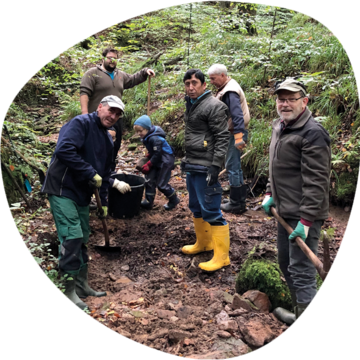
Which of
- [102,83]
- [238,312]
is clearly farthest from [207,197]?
[102,83]

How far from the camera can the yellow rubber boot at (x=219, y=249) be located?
12.9 ft

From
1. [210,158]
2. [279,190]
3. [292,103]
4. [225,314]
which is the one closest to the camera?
[292,103]

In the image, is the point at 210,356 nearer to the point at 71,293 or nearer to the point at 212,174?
the point at 71,293

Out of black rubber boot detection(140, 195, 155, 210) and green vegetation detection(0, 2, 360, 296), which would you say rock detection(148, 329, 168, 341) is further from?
black rubber boot detection(140, 195, 155, 210)

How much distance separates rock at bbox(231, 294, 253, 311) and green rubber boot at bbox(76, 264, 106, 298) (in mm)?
1390

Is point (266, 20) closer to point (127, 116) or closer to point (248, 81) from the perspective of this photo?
point (248, 81)

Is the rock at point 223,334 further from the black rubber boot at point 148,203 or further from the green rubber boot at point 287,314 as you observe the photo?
the black rubber boot at point 148,203

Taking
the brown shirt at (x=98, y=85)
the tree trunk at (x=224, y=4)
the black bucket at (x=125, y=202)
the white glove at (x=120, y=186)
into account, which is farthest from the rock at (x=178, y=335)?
the tree trunk at (x=224, y=4)

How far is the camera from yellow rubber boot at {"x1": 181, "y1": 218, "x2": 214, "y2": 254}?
4320 millimetres

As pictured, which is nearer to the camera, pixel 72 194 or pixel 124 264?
pixel 72 194

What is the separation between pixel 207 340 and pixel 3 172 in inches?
118

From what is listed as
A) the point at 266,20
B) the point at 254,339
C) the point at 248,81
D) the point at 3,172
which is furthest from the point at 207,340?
the point at 266,20

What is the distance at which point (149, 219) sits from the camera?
5457 mm

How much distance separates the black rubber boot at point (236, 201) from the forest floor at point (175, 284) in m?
0.14
